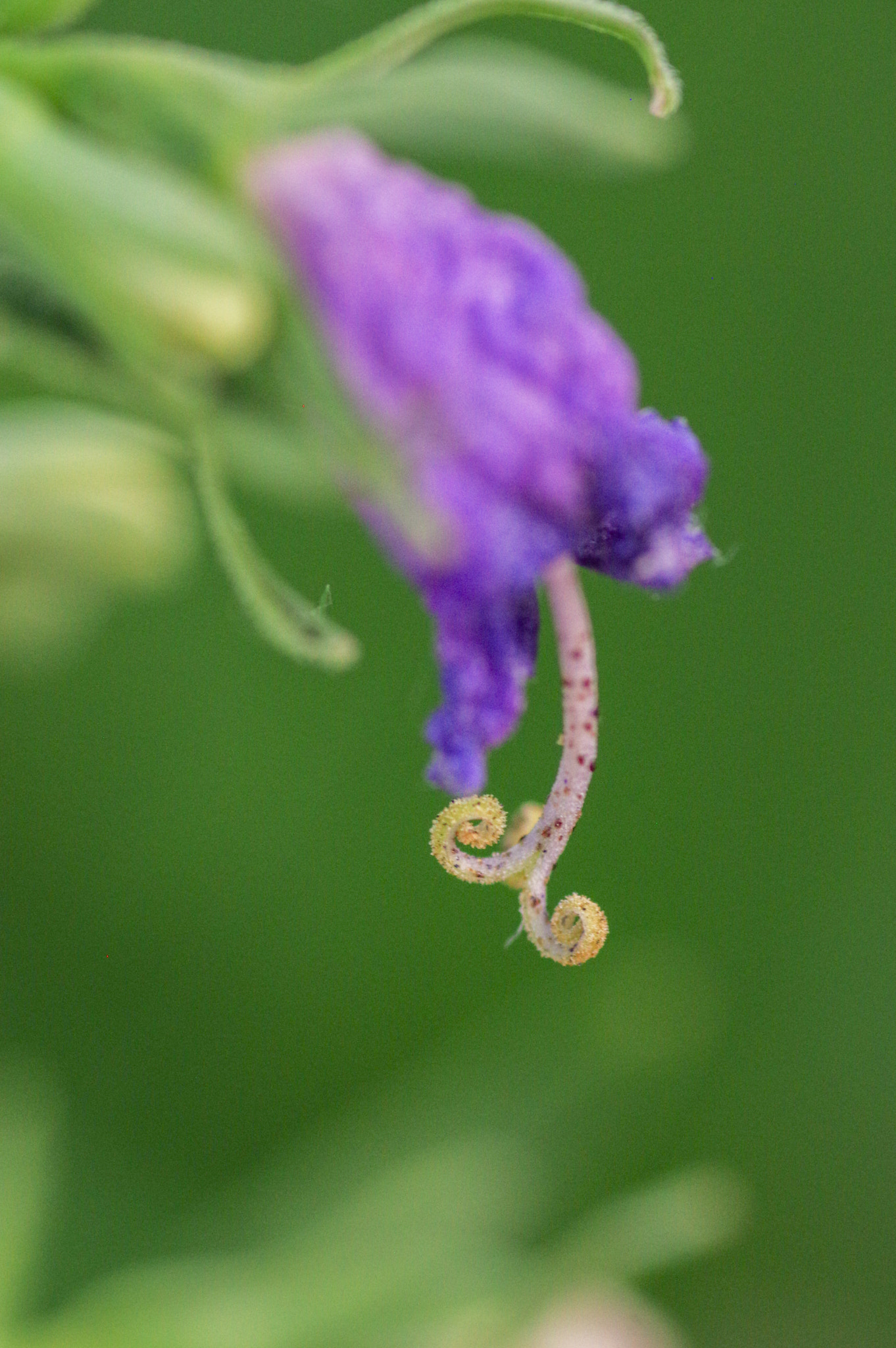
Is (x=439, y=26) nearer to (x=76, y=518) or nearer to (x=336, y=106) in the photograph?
(x=336, y=106)

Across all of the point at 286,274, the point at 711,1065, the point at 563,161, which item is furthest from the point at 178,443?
the point at 711,1065

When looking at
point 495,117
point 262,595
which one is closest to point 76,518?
point 262,595

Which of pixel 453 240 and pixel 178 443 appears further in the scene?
pixel 178 443

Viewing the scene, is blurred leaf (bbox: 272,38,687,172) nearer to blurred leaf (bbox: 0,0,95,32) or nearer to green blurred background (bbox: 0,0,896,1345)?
blurred leaf (bbox: 0,0,95,32)

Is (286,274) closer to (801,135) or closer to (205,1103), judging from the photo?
(205,1103)

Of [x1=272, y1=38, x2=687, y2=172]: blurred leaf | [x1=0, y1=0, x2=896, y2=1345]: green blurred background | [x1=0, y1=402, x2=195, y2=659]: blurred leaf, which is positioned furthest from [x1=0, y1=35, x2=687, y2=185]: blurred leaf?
[x1=0, y1=0, x2=896, y2=1345]: green blurred background

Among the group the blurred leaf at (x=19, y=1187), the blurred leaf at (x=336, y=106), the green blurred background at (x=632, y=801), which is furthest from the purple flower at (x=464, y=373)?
the green blurred background at (x=632, y=801)

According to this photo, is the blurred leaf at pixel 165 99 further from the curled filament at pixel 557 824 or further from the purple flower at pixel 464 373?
the curled filament at pixel 557 824
